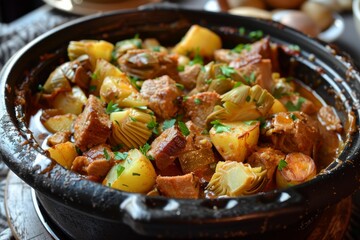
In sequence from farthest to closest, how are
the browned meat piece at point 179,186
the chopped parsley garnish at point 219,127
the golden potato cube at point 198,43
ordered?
the golden potato cube at point 198,43 < the chopped parsley garnish at point 219,127 < the browned meat piece at point 179,186

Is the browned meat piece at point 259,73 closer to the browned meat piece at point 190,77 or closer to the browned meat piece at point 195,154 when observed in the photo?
the browned meat piece at point 190,77

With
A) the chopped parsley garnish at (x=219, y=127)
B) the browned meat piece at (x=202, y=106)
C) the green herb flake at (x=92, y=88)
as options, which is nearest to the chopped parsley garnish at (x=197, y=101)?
the browned meat piece at (x=202, y=106)

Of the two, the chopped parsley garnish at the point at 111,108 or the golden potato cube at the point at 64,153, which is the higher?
the chopped parsley garnish at the point at 111,108

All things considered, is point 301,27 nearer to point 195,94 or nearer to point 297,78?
point 297,78

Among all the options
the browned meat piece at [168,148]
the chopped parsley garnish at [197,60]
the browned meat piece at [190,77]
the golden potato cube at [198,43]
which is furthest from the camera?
the golden potato cube at [198,43]

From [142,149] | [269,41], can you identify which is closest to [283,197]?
[142,149]

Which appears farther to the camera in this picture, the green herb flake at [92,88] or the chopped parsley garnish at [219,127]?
the green herb flake at [92,88]

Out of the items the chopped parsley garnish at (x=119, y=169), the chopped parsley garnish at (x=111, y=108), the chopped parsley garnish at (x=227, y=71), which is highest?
the chopped parsley garnish at (x=227, y=71)
